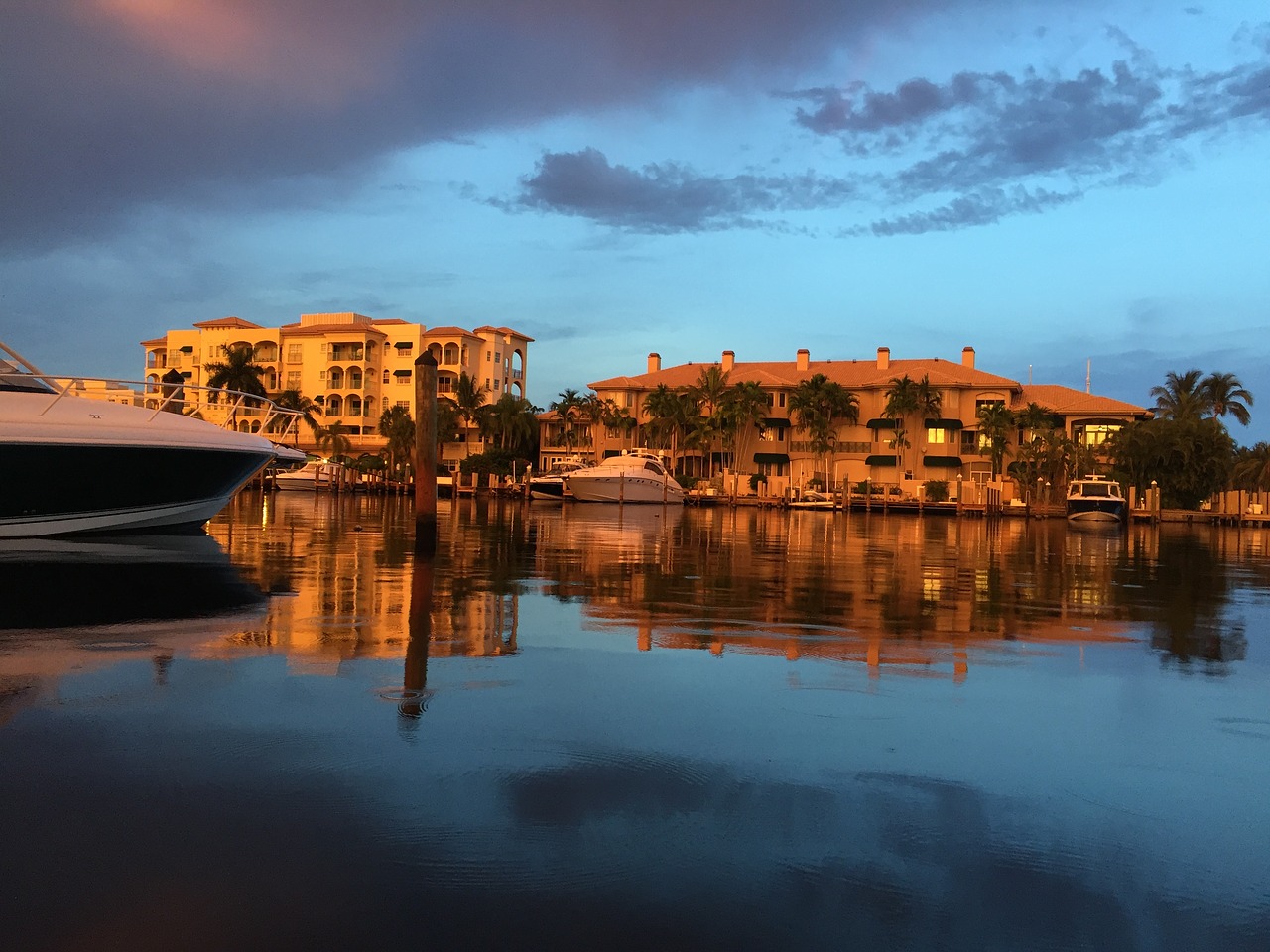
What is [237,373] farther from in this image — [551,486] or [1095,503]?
[1095,503]

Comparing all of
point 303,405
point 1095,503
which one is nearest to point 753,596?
point 1095,503

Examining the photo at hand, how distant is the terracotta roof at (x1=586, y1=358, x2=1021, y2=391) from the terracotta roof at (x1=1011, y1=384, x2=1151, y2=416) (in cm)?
218

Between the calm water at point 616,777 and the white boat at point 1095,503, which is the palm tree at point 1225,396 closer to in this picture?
the white boat at point 1095,503

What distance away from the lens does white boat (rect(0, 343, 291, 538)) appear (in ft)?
62.1

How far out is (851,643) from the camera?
10.3m

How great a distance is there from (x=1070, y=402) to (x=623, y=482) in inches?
1393

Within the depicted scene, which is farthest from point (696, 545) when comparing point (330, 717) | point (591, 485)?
point (591, 485)

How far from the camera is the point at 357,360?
9281cm

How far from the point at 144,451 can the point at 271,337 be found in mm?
80199

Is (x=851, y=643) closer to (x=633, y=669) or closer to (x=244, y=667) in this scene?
(x=633, y=669)

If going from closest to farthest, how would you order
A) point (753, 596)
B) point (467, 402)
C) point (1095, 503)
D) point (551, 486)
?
point (753, 596) < point (1095, 503) < point (551, 486) < point (467, 402)

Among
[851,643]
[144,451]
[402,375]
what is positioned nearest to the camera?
[851,643]

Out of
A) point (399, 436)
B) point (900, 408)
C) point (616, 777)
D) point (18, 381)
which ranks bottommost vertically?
point (616, 777)

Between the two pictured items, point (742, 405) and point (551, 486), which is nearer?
point (551, 486)
